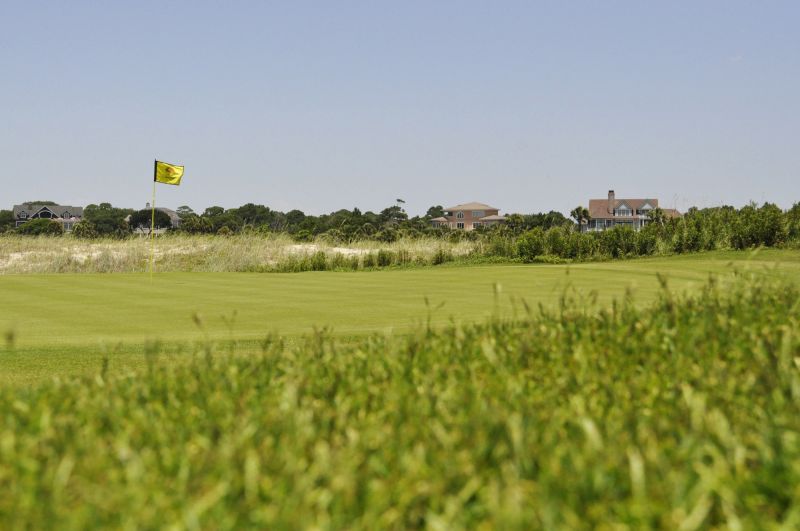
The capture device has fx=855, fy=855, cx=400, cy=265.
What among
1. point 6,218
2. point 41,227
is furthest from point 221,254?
point 6,218

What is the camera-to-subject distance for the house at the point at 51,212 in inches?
5612

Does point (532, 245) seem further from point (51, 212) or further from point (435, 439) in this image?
point (51, 212)

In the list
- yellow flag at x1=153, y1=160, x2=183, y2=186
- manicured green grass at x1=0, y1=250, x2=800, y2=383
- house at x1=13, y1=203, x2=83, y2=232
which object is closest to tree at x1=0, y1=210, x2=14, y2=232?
house at x1=13, y1=203, x2=83, y2=232

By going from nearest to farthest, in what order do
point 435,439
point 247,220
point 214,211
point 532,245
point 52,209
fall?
point 435,439, point 532,245, point 247,220, point 214,211, point 52,209

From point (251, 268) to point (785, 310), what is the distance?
25.6m

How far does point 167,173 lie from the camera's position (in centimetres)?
2567

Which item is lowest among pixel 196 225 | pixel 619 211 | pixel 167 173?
pixel 196 225

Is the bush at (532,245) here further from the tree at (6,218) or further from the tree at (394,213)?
the tree at (6,218)

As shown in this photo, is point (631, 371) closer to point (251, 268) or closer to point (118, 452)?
point (118, 452)

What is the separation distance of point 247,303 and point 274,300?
62 centimetres

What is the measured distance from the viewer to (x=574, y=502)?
2.98 metres

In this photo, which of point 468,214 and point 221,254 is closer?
point 221,254

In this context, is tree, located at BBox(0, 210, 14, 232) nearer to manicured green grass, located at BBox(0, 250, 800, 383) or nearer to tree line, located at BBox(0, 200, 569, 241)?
tree line, located at BBox(0, 200, 569, 241)

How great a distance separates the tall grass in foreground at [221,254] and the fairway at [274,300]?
9.23 metres
